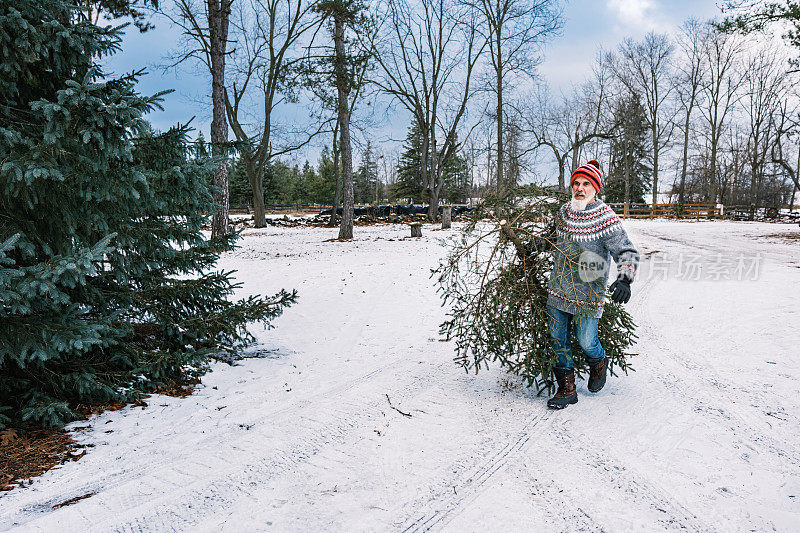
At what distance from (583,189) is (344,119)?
13.5m

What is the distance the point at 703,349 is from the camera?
5023 mm

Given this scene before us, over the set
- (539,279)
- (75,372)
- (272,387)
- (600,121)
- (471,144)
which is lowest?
(272,387)

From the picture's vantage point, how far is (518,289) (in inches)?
148

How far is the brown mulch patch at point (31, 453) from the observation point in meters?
2.51

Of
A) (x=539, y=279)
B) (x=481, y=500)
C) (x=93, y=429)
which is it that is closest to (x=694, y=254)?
(x=539, y=279)

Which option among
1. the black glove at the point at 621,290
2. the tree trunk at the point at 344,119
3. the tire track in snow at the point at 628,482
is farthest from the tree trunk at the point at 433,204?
the tire track in snow at the point at 628,482

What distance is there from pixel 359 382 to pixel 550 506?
7.07ft

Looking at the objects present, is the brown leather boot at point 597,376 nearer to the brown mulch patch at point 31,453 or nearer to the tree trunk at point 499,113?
the brown mulch patch at point 31,453

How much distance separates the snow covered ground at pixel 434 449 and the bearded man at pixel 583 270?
1.41ft

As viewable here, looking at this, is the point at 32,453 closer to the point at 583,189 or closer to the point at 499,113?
the point at 583,189

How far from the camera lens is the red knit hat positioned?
11.2 feet


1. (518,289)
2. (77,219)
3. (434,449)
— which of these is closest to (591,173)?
(518,289)

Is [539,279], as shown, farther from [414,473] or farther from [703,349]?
[703,349]

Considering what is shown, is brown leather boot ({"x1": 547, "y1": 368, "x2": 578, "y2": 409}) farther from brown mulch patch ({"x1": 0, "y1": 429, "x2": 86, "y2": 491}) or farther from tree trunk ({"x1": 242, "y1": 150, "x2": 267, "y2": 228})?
tree trunk ({"x1": 242, "y1": 150, "x2": 267, "y2": 228})
